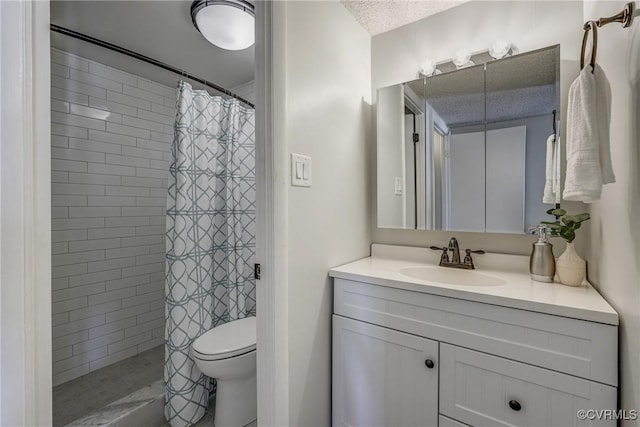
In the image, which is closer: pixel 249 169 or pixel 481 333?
A: pixel 481 333

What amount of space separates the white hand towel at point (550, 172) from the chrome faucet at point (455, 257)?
355 mm

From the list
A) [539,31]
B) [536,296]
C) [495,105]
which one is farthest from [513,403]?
[539,31]

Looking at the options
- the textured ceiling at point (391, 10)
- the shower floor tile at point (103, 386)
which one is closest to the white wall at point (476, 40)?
the textured ceiling at point (391, 10)

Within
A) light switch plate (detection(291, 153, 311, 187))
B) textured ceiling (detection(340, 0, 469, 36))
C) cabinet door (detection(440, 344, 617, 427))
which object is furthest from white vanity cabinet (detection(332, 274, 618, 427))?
textured ceiling (detection(340, 0, 469, 36))

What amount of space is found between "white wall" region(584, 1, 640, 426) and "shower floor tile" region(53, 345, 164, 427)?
92.1 inches

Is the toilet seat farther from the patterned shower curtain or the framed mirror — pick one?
the framed mirror

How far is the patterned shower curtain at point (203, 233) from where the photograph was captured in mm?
1556

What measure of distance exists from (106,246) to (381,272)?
2116 mm

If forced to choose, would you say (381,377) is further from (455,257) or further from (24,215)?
(24,215)

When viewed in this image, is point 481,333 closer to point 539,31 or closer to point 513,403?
point 513,403

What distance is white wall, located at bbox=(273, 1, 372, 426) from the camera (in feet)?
3.50

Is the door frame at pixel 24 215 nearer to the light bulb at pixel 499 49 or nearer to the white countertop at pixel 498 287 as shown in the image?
the white countertop at pixel 498 287

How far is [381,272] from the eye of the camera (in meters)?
1.23

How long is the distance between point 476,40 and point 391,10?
468 millimetres
